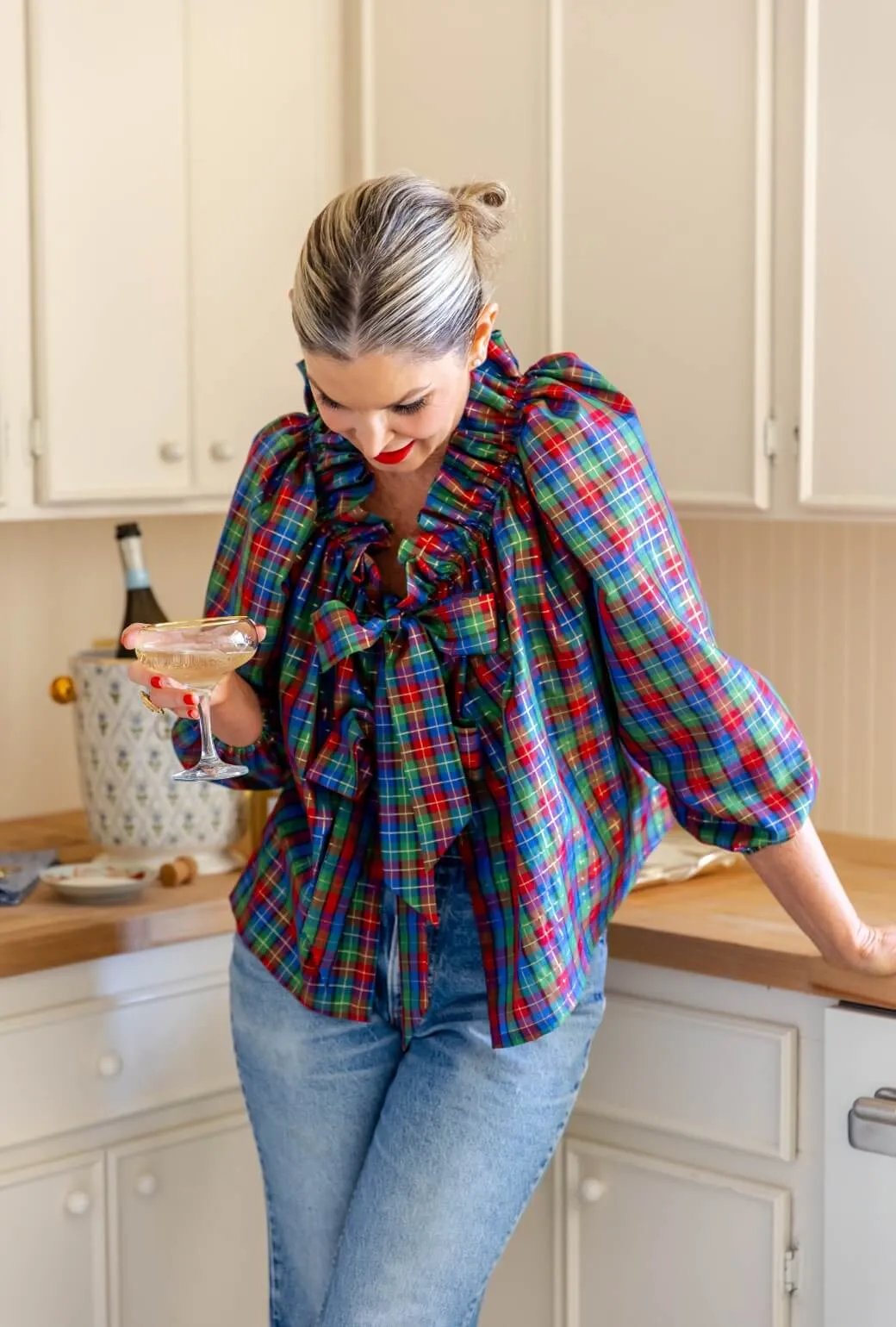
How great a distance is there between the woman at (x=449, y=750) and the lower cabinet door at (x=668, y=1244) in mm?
362

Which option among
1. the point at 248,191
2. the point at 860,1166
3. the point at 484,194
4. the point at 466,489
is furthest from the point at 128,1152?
the point at 248,191

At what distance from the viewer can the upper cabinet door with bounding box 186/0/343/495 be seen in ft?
7.50

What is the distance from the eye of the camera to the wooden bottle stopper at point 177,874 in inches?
82.8

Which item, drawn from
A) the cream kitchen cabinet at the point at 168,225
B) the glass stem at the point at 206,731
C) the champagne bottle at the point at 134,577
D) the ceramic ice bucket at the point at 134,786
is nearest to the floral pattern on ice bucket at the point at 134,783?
the ceramic ice bucket at the point at 134,786

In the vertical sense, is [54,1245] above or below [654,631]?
below

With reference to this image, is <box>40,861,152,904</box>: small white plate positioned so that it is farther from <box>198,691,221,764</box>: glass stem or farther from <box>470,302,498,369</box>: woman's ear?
<box>470,302,498,369</box>: woman's ear

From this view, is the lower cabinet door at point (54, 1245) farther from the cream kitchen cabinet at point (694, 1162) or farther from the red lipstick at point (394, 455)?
the red lipstick at point (394, 455)

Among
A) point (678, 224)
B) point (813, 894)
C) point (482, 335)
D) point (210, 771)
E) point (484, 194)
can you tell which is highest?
point (678, 224)

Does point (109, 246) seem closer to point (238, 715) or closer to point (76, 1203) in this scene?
point (238, 715)

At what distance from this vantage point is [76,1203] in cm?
193

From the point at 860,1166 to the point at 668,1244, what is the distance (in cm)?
29

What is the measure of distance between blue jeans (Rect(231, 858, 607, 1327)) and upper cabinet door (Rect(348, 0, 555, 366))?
1.03m

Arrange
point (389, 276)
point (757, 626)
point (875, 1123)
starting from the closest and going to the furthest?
point (389, 276)
point (875, 1123)
point (757, 626)

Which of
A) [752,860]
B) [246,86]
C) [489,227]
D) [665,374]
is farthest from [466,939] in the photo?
[246,86]
